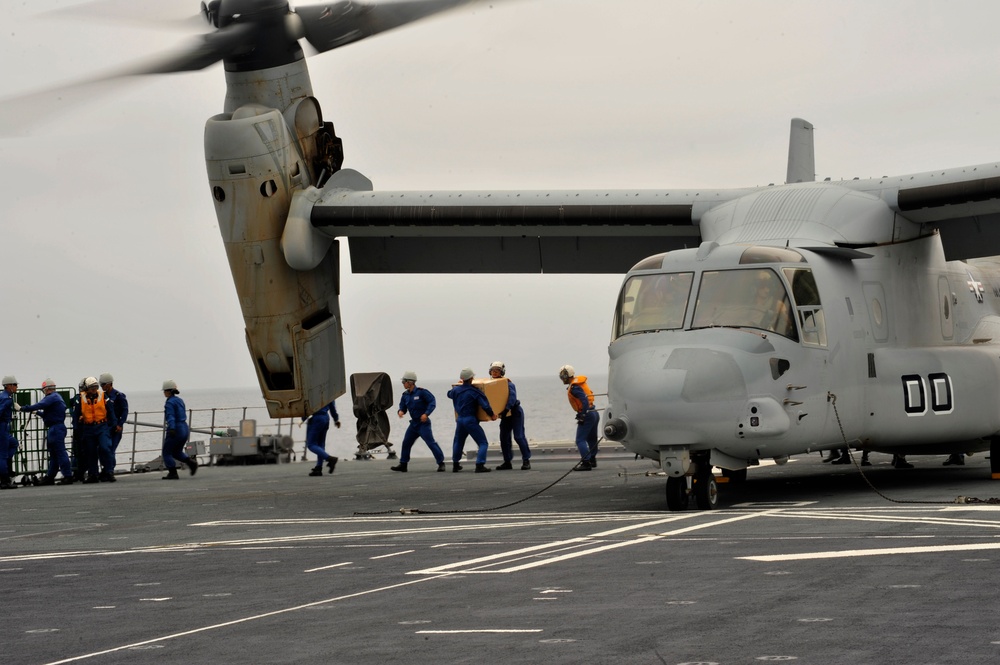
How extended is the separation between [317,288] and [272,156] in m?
2.23

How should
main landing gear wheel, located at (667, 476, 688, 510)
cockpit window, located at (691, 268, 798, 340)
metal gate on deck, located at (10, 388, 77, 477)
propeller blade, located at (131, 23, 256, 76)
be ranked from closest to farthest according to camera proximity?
main landing gear wheel, located at (667, 476, 688, 510) < cockpit window, located at (691, 268, 798, 340) < propeller blade, located at (131, 23, 256, 76) < metal gate on deck, located at (10, 388, 77, 477)

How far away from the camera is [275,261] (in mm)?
17406

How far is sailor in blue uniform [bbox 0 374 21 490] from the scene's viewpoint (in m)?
22.2

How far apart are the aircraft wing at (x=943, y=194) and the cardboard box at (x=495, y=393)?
9.10m

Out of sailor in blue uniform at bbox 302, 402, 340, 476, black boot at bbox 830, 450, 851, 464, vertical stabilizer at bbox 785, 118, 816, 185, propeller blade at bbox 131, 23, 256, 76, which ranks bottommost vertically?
black boot at bbox 830, 450, 851, 464

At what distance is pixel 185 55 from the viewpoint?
55.7ft

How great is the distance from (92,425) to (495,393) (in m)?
7.43

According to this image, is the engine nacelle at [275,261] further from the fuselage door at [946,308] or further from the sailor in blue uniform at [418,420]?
the fuselage door at [946,308]

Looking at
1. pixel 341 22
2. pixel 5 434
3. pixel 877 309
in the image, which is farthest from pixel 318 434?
pixel 877 309

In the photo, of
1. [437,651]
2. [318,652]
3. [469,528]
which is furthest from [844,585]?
[469,528]

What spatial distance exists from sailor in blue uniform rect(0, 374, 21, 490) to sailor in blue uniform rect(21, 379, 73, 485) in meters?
0.53

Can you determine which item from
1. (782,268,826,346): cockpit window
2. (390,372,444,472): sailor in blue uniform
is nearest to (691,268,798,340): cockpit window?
(782,268,826,346): cockpit window

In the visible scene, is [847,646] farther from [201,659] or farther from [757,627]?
[201,659]

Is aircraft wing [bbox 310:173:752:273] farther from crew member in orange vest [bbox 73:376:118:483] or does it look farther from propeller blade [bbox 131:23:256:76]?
crew member in orange vest [bbox 73:376:118:483]
